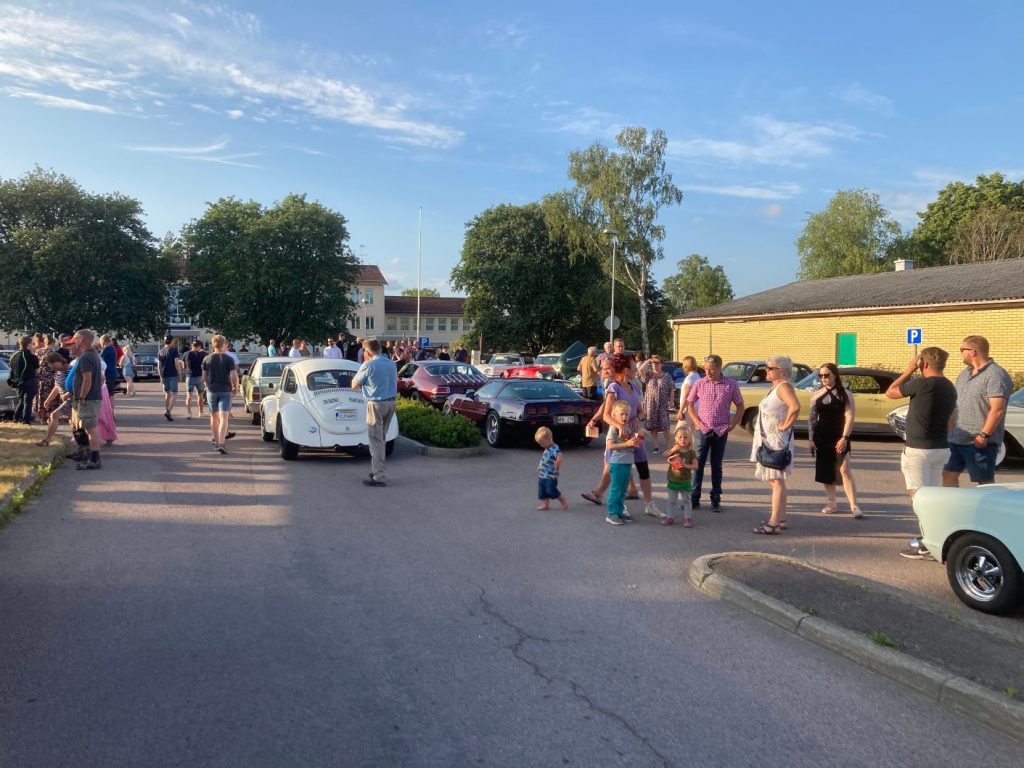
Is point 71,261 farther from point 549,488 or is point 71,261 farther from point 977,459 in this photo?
point 977,459

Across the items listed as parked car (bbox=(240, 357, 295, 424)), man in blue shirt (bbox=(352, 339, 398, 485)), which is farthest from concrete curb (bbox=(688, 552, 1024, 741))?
parked car (bbox=(240, 357, 295, 424))

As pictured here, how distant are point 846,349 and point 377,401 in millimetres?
22475

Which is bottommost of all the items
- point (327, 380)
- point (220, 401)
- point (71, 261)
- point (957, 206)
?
point (220, 401)

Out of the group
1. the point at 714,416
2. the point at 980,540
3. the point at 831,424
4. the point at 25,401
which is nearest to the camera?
the point at 980,540

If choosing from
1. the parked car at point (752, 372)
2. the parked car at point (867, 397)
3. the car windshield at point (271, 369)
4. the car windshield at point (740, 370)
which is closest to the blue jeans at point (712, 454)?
the parked car at point (867, 397)

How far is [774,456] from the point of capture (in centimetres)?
773

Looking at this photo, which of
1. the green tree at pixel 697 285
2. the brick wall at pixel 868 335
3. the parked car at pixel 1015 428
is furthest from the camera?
the green tree at pixel 697 285

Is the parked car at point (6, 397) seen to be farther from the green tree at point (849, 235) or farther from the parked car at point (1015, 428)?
the green tree at point (849, 235)

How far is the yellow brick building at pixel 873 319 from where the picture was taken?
77.1ft

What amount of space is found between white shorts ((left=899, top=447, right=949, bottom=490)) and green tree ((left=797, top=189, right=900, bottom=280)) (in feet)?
175

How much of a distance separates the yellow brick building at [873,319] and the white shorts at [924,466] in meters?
18.6

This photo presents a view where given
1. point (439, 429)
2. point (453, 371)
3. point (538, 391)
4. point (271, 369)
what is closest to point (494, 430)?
point (538, 391)

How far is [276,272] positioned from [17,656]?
48349mm

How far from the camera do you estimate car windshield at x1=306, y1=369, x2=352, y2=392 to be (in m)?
12.5
